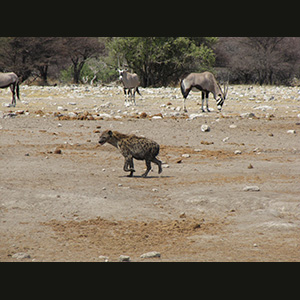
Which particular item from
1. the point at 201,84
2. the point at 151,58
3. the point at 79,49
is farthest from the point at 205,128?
the point at 79,49

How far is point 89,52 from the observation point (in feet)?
159

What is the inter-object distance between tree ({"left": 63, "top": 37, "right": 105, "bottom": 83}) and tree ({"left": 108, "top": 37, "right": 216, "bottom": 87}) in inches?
146

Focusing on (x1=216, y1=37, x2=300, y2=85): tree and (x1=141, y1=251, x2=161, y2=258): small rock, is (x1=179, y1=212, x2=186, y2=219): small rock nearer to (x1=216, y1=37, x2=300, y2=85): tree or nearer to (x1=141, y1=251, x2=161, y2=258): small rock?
(x1=141, y1=251, x2=161, y2=258): small rock

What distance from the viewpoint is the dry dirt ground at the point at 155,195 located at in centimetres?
638

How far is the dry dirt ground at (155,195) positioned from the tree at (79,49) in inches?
1149

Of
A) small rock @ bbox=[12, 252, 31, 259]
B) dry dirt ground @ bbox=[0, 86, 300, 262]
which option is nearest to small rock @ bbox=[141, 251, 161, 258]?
dry dirt ground @ bbox=[0, 86, 300, 262]

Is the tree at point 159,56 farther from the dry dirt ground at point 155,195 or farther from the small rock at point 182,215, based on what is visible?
the small rock at point 182,215

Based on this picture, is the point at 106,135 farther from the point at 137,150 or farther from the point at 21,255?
the point at 21,255

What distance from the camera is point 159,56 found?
136ft

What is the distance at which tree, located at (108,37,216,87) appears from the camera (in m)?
40.4

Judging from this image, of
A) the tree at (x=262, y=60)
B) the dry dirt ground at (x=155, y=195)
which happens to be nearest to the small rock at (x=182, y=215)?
the dry dirt ground at (x=155, y=195)

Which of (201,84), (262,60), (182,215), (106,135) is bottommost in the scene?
(182,215)

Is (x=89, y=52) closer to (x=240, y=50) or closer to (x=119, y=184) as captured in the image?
(x=240, y=50)

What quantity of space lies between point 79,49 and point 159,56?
845 cm
